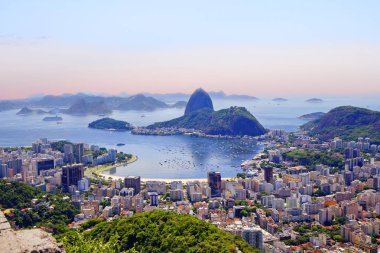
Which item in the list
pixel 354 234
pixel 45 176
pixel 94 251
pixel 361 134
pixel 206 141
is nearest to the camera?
pixel 94 251

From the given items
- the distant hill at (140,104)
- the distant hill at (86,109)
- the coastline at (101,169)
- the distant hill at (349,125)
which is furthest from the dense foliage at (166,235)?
the distant hill at (140,104)

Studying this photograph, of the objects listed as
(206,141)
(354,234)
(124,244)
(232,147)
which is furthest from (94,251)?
(206,141)

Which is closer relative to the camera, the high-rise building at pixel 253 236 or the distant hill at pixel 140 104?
the high-rise building at pixel 253 236

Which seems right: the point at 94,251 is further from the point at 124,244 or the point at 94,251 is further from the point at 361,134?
the point at 361,134

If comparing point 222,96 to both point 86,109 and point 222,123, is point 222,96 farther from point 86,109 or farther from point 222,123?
point 222,123

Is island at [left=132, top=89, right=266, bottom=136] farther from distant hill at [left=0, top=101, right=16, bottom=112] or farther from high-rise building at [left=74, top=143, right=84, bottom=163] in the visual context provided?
distant hill at [left=0, top=101, right=16, bottom=112]

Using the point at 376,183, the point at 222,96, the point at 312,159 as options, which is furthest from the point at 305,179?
the point at 222,96

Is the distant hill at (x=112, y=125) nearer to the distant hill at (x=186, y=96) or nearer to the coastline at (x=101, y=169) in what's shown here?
the coastline at (x=101, y=169)
